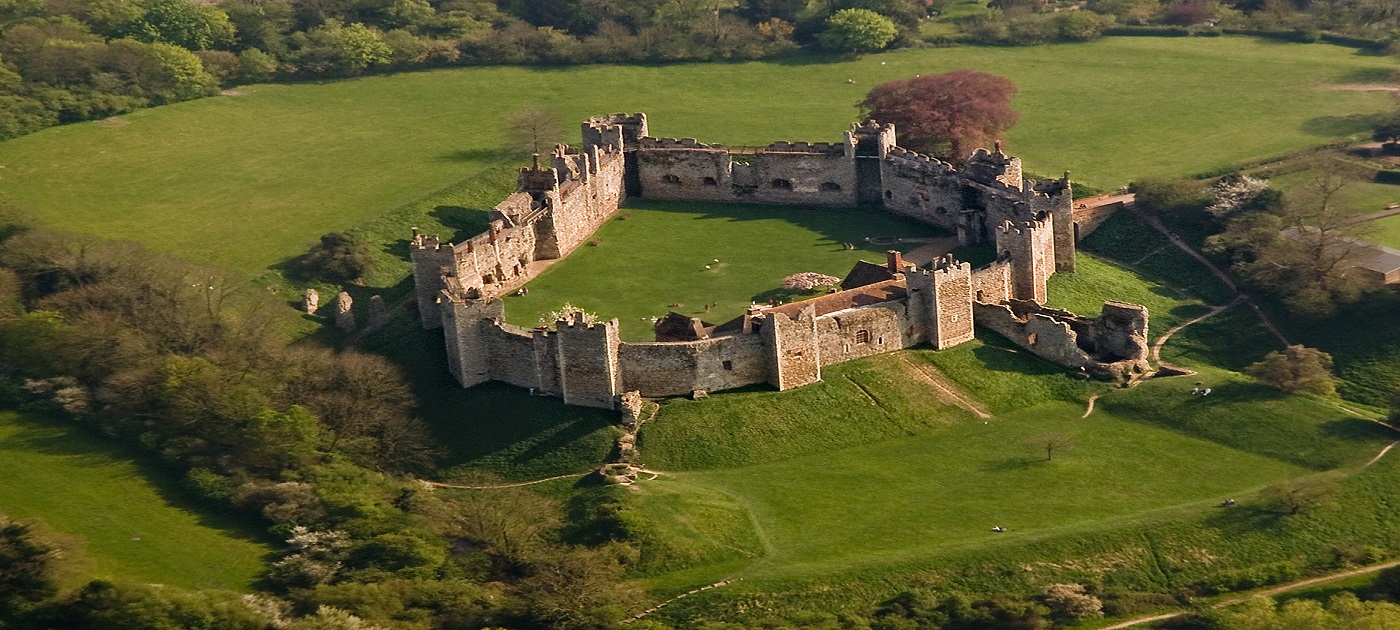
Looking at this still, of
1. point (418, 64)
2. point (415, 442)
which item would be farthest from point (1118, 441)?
point (418, 64)

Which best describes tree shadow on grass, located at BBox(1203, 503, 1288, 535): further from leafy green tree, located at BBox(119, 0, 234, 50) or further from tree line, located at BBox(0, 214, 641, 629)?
leafy green tree, located at BBox(119, 0, 234, 50)

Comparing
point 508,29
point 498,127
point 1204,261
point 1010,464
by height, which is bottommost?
point 1010,464

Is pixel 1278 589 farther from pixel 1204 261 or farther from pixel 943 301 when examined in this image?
pixel 1204 261

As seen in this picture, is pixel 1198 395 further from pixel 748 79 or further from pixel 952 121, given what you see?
pixel 748 79

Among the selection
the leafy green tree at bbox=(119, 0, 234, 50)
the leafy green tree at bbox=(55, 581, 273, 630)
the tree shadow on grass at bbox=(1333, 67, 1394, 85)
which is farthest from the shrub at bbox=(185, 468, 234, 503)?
the tree shadow on grass at bbox=(1333, 67, 1394, 85)

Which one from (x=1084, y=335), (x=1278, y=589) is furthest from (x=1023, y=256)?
(x=1278, y=589)

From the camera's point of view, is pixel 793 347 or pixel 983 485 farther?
pixel 793 347
